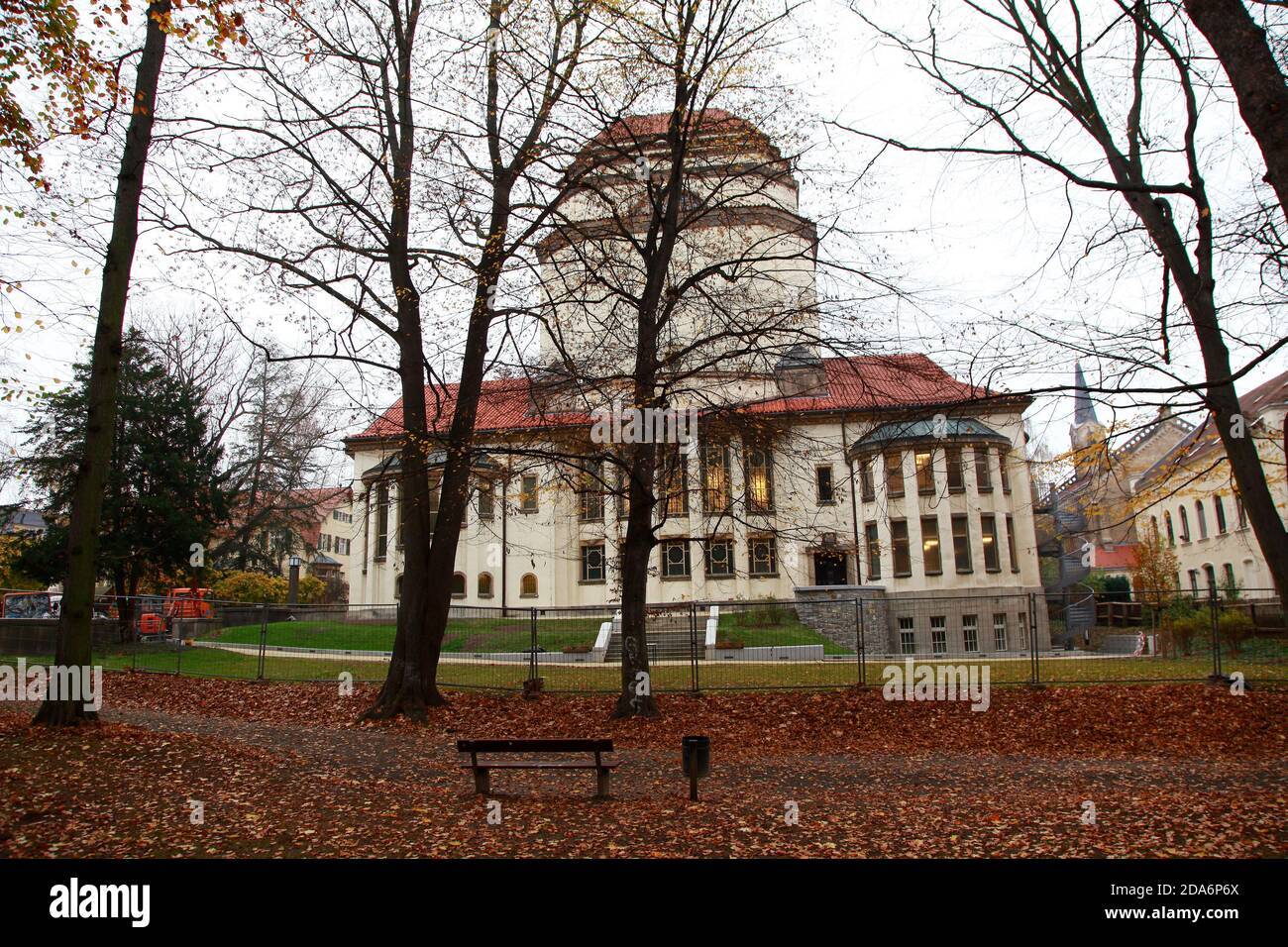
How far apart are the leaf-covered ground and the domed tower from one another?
243 inches

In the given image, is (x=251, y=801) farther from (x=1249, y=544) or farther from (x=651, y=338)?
(x=1249, y=544)

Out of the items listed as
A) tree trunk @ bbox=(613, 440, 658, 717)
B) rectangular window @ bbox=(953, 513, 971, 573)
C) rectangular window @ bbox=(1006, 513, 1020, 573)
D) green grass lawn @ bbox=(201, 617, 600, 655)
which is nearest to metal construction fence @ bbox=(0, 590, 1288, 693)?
green grass lawn @ bbox=(201, 617, 600, 655)

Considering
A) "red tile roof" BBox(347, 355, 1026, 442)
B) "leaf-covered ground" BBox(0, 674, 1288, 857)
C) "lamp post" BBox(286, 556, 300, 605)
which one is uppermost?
"red tile roof" BBox(347, 355, 1026, 442)

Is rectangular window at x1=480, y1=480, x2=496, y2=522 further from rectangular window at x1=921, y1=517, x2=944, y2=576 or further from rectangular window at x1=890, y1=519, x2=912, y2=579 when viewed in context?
rectangular window at x1=921, y1=517, x2=944, y2=576

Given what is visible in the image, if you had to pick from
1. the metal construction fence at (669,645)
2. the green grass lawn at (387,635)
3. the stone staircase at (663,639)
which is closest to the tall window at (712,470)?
the metal construction fence at (669,645)

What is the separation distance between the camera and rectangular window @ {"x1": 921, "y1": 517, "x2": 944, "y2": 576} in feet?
116

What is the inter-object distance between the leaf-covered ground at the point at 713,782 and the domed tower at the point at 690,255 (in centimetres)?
617

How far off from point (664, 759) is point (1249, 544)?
126ft

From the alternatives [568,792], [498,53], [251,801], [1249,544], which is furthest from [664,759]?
[1249,544]

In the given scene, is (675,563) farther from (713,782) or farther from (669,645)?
(713,782)

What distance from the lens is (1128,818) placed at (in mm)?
7422

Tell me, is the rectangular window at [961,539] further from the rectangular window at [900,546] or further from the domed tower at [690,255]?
the domed tower at [690,255]

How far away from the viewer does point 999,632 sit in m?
30.1

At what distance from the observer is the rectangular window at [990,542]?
1384 inches
